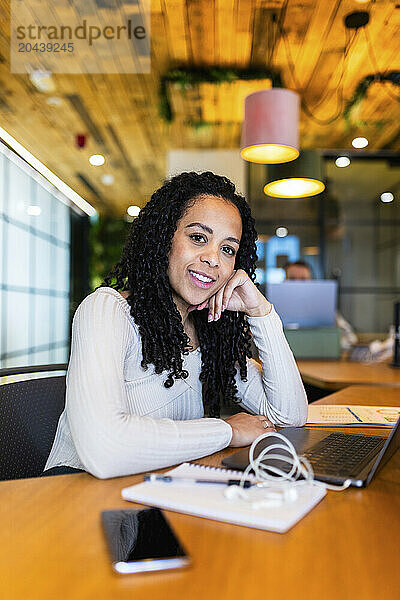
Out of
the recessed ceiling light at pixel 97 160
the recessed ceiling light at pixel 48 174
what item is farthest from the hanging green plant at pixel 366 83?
the recessed ceiling light at pixel 48 174

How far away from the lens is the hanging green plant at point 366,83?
4.16 metres

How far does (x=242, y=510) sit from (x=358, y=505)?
0.20 meters

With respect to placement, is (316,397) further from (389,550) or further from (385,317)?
(385,317)

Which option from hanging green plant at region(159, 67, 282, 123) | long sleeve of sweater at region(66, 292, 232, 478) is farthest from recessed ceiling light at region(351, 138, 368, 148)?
long sleeve of sweater at region(66, 292, 232, 478)

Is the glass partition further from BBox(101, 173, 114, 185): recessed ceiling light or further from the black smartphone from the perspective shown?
the black smartphone

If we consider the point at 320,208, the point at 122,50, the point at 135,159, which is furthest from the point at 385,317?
the point at 122,50

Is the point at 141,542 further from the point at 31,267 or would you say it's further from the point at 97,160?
the point at 97,160

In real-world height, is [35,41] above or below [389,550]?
above

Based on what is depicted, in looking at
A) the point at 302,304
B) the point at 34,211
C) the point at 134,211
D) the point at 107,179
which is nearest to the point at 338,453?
the point at 134,211

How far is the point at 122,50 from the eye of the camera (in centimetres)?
383

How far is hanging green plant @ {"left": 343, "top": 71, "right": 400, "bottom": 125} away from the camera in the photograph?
13.6 ft

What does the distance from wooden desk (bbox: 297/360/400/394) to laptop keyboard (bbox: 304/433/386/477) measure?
4.03 ft

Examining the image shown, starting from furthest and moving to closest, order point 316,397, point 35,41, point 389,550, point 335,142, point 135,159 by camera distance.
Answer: point 135,159, point 335,142, point 35,41, point 316,397, point 389,550

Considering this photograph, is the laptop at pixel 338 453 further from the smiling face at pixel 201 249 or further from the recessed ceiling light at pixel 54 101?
the recessed ceiling light at pixel 54 101
